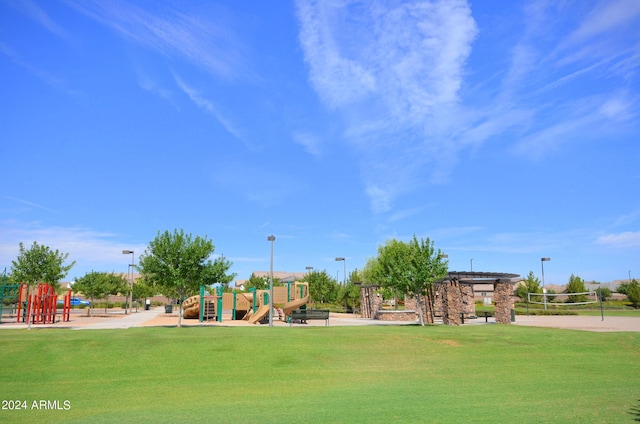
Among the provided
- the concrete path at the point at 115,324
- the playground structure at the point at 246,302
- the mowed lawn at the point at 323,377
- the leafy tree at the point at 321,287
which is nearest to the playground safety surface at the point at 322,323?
the concrete path at the point at 115,324

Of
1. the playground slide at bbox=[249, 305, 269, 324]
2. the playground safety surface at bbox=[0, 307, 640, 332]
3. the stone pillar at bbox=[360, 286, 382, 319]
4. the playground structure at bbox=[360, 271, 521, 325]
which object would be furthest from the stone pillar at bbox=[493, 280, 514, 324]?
the playground slide at bbox=[249, 305, 269, 324]

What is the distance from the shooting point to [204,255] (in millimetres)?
30719

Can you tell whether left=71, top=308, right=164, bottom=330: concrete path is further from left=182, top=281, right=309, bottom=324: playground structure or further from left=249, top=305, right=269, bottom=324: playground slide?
left=249, top=305, right=269, bottom=324: playground slide

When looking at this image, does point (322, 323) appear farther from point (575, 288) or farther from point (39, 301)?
point (575, 288)

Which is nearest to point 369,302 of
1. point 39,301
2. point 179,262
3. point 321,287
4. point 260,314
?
point 321,287

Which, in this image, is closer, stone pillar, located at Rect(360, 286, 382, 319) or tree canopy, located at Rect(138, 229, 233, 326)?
tree canopy, located at Rect(138, 229, 233, 326)

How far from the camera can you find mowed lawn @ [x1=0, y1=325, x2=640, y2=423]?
10883 mm

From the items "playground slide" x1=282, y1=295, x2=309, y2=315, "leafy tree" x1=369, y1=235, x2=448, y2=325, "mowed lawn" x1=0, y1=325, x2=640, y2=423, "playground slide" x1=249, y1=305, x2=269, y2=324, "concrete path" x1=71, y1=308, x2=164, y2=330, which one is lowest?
"mowed lawn" x1=0, y1=325, x2=640, y2=423

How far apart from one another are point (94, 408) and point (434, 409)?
313 inches

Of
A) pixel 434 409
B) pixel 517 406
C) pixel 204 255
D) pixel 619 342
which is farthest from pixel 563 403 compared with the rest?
pixel 204 255

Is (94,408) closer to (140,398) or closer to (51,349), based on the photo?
(140,398)

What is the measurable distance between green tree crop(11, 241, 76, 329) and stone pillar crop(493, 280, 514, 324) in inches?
1275

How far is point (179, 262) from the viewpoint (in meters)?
30.3

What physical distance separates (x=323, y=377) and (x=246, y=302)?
2729 centimetres
